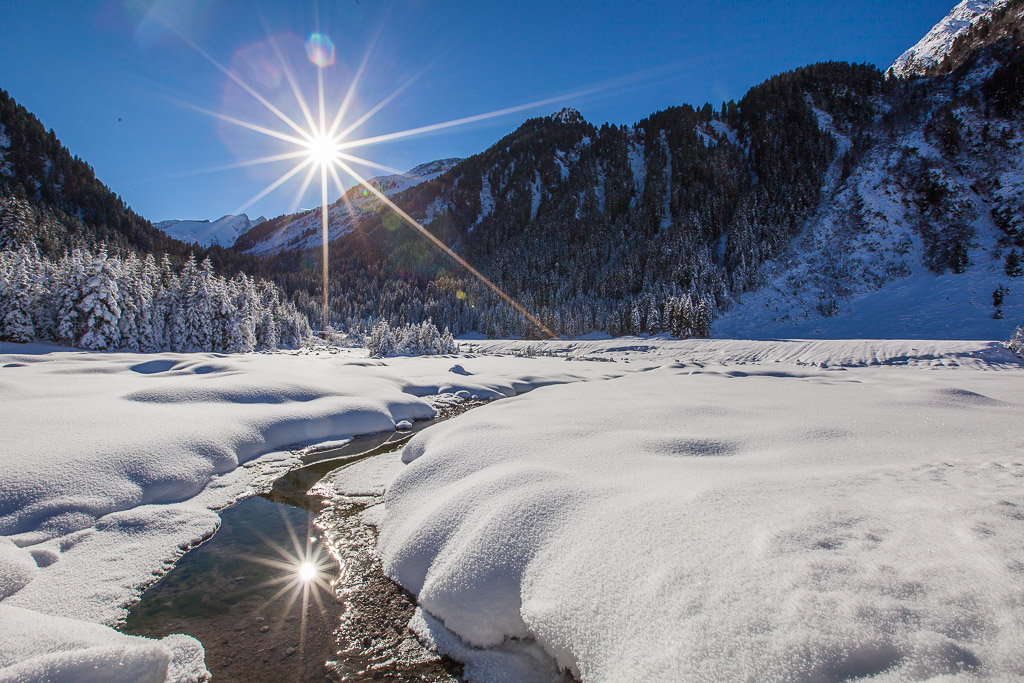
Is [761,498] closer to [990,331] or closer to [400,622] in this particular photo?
[400,622]

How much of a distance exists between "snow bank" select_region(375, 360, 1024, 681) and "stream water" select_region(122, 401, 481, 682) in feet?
1.24

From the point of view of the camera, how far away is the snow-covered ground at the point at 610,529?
234 centimetres

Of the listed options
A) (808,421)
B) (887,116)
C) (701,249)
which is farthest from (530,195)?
(808,421)

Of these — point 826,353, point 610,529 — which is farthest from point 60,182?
point 826,353

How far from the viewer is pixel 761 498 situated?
3971mm

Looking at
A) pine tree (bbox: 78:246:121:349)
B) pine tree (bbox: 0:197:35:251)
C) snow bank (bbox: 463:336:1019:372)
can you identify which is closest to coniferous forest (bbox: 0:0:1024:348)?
pine tree (bbox: 0:197:35:251)

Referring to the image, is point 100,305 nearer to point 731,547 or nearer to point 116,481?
point 116,481

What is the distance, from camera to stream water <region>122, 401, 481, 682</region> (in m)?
3.97

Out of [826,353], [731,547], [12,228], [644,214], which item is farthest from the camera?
[644,214]

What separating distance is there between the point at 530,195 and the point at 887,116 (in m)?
107

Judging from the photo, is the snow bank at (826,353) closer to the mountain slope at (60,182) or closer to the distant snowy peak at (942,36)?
the mountain slope at (60,182)

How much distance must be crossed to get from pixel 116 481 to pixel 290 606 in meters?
4.35

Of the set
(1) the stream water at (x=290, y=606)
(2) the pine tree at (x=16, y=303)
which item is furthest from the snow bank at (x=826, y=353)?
(2) the pine tree at (x=16, y=303)

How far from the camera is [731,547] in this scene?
3137 millimetres
